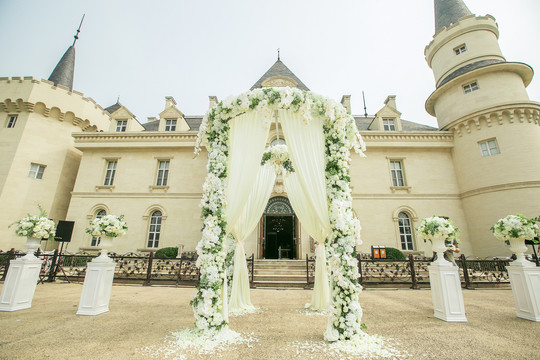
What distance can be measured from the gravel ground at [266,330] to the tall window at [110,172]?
10.0 m

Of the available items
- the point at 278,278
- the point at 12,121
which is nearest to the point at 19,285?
the point at 278,278

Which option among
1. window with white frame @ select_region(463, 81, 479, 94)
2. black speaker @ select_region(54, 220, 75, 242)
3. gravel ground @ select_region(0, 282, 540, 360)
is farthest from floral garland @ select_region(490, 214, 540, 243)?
black speaker @ select_region(54, 220, 75, 242)

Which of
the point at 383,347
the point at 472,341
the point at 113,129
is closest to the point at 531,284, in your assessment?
the point at 472,341

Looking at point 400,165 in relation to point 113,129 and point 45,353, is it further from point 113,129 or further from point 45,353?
point 113,129

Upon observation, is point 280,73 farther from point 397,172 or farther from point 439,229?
point 439,229

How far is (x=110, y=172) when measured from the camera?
49.4ft

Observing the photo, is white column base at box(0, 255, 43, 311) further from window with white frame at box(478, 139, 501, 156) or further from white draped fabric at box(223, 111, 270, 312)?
window with white frame at box(478, 139, 501, 156)

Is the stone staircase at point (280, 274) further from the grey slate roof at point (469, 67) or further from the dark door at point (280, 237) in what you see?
the grey slate roof at point (469, 67)

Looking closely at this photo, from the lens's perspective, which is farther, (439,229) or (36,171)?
(36,171)

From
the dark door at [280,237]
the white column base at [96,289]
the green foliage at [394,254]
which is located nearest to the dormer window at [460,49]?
the green foliage at [394,254]

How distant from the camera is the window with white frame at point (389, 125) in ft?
50.9

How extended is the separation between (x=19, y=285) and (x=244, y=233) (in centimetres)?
495

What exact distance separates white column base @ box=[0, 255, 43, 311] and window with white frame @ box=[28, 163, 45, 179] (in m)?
11.9

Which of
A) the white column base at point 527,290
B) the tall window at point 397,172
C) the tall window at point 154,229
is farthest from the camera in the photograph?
the tall window at point 397,172
